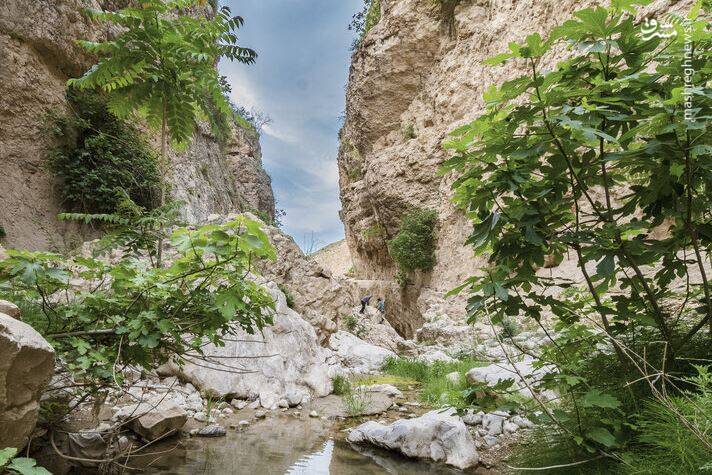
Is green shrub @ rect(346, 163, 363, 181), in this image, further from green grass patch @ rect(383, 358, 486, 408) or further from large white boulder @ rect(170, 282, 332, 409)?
large white boulder @ rect(170, 282, 332, 409)

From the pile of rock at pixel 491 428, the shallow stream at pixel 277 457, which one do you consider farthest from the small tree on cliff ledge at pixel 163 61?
the pile of rock at pixel 491 428

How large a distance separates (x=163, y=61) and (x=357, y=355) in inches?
296

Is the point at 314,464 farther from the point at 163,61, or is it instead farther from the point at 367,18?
the point at 367,18

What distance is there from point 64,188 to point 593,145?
11004 millimetres

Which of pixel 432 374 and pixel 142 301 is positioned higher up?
pixel 142 301

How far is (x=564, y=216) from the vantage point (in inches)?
65.1

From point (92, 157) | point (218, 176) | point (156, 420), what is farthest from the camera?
point (218, 176)

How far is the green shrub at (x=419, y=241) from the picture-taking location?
15805 mm

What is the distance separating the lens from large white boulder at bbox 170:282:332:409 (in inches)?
173

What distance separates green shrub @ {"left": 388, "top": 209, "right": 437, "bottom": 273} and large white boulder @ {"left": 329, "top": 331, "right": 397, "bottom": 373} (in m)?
6.54

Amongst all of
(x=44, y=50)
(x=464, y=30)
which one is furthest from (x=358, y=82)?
(x=44, y=50)

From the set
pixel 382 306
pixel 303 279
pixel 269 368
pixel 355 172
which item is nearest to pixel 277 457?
pixel 269 368

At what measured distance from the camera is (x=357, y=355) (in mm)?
8680

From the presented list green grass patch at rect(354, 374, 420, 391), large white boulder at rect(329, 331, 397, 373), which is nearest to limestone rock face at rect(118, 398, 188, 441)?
green grass patch at rect(354, 374, 420, 391)
